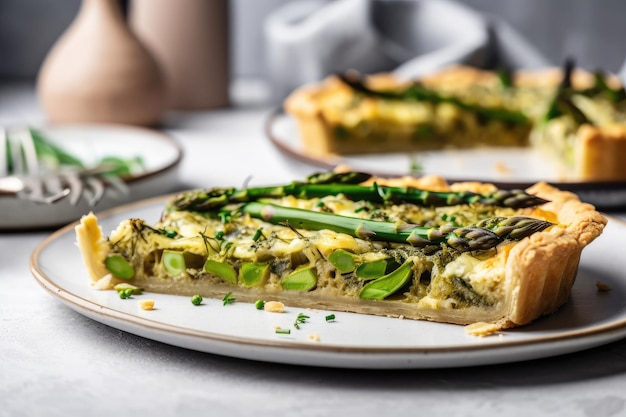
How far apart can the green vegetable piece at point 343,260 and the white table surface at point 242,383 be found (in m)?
0.49

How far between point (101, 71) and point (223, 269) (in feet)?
11.7

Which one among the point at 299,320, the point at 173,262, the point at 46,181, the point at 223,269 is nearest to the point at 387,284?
the point at 299,320

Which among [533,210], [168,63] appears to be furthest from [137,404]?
[168,63]

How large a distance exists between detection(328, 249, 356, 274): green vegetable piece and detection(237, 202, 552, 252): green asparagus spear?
81 mm

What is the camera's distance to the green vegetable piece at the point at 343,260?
333 centimetres

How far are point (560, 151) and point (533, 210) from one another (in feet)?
7.71

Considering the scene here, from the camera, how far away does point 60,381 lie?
291cm

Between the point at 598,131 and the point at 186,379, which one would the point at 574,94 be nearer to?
the point at 598,131

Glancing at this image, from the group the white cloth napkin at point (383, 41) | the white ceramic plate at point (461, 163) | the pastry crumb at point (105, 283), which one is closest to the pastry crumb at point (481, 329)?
the pastry crumb at point (105, 283)

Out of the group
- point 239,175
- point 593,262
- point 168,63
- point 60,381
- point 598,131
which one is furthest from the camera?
point 168,63

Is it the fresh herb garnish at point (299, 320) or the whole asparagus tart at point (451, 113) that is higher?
the fresh herb garnish at point (299, 320)

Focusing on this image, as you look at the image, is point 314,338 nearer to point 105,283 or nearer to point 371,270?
A: point 371,270

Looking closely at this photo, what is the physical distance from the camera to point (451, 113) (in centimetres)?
646

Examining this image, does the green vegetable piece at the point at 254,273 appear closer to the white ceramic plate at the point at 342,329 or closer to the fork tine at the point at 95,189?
the white ceramic plate at the point at 342,329
